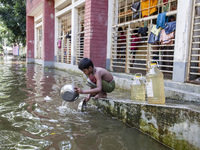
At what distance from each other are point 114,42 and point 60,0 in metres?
6.95

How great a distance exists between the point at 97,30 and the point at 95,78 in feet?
17.1

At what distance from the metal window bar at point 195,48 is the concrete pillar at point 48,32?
1210cm

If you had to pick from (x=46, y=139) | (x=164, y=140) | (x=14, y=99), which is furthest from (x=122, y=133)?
(x=14, y=99)

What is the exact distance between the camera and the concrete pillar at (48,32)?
1475cm

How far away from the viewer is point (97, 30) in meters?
8.75

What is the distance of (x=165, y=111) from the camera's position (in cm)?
264

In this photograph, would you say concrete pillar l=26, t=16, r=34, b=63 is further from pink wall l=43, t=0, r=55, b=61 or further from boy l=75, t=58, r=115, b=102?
boy l=75, t=58, r=115, b=102

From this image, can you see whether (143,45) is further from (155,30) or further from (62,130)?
(62,130)

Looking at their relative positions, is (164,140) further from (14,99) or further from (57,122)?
(14,99)

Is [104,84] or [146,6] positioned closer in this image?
[104,84]

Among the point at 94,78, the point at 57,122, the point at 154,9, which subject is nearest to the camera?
the point at 57,122

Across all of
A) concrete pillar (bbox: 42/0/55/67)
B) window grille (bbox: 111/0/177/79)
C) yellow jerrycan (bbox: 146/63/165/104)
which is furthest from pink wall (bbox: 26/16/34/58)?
yellow jerrycan (bbox: 146/63/165/104)

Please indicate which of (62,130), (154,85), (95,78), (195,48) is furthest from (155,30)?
(62,130)

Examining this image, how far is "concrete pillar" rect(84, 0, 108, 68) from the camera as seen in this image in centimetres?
860
